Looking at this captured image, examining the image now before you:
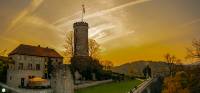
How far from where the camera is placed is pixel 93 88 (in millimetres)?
59781

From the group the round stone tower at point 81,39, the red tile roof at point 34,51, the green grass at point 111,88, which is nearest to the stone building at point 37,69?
the red tile roof at point 34,51

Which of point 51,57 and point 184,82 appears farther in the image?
point 51,57

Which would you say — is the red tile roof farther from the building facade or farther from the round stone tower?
the round stone tower

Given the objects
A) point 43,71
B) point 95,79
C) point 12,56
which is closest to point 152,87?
point 95,79

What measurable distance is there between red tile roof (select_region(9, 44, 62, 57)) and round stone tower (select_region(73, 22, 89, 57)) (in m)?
4.77

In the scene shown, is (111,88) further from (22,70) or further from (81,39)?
(81,39)

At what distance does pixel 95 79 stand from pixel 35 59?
13011 millimetres

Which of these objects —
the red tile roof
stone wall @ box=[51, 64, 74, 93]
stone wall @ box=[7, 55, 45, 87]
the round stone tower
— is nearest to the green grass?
stone wall @ box=[51, 64, 74, 93]

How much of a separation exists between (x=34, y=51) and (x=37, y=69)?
3844mm

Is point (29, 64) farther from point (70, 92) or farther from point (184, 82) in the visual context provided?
point (184, 82)

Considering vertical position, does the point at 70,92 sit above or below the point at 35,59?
below

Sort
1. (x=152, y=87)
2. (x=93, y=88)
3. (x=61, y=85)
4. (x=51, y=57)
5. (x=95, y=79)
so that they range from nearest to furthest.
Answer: (x=61, y=85) → (x=93, y=88) → (x=152, y=87) → (x=95, y=79) → (x=51, y=57)

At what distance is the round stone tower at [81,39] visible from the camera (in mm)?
74562

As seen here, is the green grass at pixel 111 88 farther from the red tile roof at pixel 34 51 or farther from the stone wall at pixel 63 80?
the red tile roof at pixel 34 51
